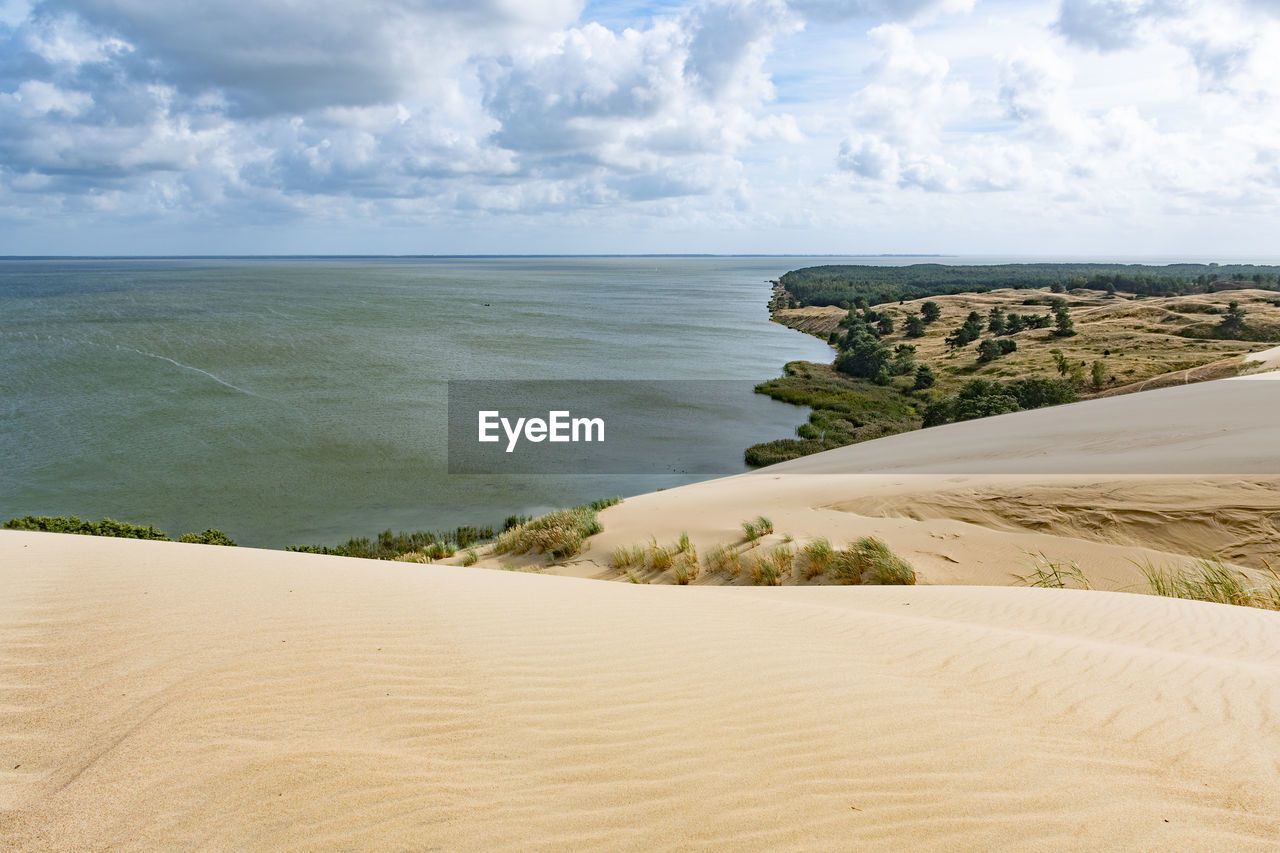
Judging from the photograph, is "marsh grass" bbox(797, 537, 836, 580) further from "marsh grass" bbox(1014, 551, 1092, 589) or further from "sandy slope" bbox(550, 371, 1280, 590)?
"marsh grass" bbox(1014, 551, 1092, 589)

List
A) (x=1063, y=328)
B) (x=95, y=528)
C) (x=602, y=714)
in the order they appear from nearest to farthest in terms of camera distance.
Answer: (x=602, y=714)
(x=95, y=528)
(x=1063, y=328)

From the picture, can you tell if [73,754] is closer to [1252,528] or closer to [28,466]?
[1252,528]

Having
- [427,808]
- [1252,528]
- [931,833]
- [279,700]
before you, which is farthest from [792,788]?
[1252,528]

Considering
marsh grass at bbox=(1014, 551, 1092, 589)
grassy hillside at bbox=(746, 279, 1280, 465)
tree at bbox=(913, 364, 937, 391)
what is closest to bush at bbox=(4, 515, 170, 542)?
marsh grass at bbox=(1014, 551, 1092, 589)

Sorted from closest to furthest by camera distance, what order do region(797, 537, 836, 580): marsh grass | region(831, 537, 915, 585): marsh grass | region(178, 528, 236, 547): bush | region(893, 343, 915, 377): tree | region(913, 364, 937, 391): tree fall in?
1. region(831, 537, 915, 585): marsh grass
2. region(797, 537, 836, 580): marsh grass
3. region(178, 528, 236, 547): bush
4. region(913, 364, 937, 391): tree
5. region(893, 343, 915, 377): tree

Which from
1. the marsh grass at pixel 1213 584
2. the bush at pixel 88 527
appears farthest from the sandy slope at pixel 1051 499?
the bush at pixel 88 527

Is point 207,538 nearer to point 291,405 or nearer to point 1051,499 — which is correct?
point 1051,499

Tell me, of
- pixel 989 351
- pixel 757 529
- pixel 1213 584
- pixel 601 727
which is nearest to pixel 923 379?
pixel 989 351
